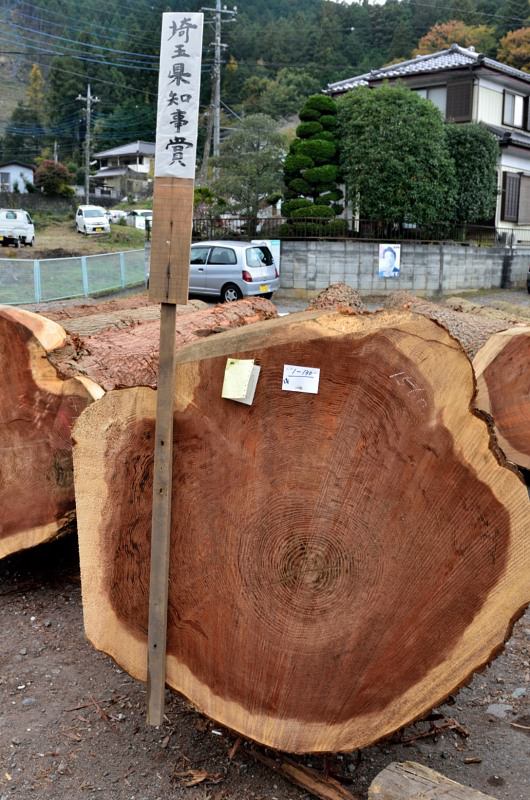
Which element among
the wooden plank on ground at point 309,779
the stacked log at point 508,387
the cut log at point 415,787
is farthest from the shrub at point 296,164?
the cut log at point 415,787

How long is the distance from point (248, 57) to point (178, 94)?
194ft

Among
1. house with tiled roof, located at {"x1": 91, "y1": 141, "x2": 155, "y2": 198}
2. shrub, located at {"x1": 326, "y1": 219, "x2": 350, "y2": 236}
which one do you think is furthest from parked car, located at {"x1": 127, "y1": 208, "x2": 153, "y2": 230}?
shrub, located at {"x1": 326, "y1": 219, "x2": 350, "y2": 236}

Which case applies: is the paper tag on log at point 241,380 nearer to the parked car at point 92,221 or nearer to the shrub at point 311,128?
the shrub at point 311,128

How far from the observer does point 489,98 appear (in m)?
23.4

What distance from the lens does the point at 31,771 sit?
241 centimetres

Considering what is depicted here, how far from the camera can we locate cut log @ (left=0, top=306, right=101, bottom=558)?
3621mm

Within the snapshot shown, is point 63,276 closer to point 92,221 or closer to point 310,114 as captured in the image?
point 310,114

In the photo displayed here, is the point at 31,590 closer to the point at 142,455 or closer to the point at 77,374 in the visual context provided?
the point at 77,374

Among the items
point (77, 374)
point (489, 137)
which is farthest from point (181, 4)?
point (77, 374)

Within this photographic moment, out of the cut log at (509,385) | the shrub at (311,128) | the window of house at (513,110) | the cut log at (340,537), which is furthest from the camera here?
the window of house at (513,110)

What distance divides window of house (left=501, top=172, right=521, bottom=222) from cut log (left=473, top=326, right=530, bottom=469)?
776 inches

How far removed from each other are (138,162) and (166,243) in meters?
58.5

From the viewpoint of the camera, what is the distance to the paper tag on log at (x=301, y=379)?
88.5 inches

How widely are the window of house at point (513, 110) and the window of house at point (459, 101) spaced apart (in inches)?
86.9
